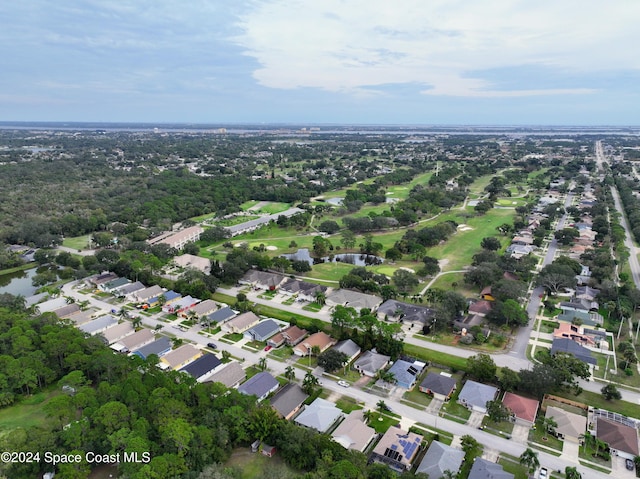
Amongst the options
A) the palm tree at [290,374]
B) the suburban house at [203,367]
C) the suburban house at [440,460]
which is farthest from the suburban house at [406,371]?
the suburban house at [203,367]

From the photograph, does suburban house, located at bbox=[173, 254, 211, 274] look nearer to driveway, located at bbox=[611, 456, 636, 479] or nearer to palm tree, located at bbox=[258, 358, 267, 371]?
palm tree, located at bbox=[258, 358, 267, 371]

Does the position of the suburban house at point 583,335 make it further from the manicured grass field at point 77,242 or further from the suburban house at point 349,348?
the manicured grass field at point 77,242

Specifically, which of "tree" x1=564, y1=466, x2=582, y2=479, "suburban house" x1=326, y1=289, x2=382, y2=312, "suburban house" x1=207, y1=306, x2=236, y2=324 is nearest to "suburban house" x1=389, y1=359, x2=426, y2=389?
"suburban house" x1=326, y1=289, x2=382, y2=312

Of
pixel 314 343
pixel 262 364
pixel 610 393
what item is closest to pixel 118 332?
pixel 262 364

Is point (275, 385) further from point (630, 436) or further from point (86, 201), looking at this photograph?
point (86, 201)

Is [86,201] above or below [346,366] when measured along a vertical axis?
above

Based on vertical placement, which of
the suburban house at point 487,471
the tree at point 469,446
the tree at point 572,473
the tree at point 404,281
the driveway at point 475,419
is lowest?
the driveway at point 475,419

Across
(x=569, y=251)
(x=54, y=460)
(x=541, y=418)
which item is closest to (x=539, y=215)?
(x=569, y=251)
